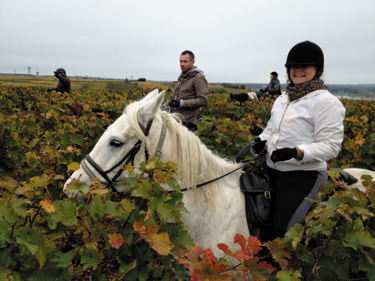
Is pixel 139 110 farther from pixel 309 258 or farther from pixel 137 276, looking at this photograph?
pixel 309 258

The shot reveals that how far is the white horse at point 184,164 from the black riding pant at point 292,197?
1.02 ft

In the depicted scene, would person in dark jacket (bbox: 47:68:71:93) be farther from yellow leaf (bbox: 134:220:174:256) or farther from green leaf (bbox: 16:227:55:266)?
yellow leaf (bbox: 134:220:174:256)

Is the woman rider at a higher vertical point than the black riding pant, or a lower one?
higher

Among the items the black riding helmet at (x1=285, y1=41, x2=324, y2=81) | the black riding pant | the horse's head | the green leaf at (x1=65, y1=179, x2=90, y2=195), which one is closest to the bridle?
the horse's head

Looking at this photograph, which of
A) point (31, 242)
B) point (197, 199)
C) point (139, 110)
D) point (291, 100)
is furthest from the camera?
point (291, 100)

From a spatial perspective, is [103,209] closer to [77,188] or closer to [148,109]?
[77,188]

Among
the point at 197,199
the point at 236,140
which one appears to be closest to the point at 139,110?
the point at 197,199

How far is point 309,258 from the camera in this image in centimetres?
132

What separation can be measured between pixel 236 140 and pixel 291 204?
2170 millimetres

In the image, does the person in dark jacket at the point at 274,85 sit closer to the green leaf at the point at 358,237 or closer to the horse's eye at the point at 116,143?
the horse's eye at the point at 116,143

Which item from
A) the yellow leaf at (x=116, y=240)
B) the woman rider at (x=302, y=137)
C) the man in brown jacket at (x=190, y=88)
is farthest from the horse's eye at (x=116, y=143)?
the man in brown jacket at (x=190, y=88)

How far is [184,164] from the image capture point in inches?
90.4

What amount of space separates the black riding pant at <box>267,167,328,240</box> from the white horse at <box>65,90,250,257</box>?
0.31 meters

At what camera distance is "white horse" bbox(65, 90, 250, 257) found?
86.2 inches
